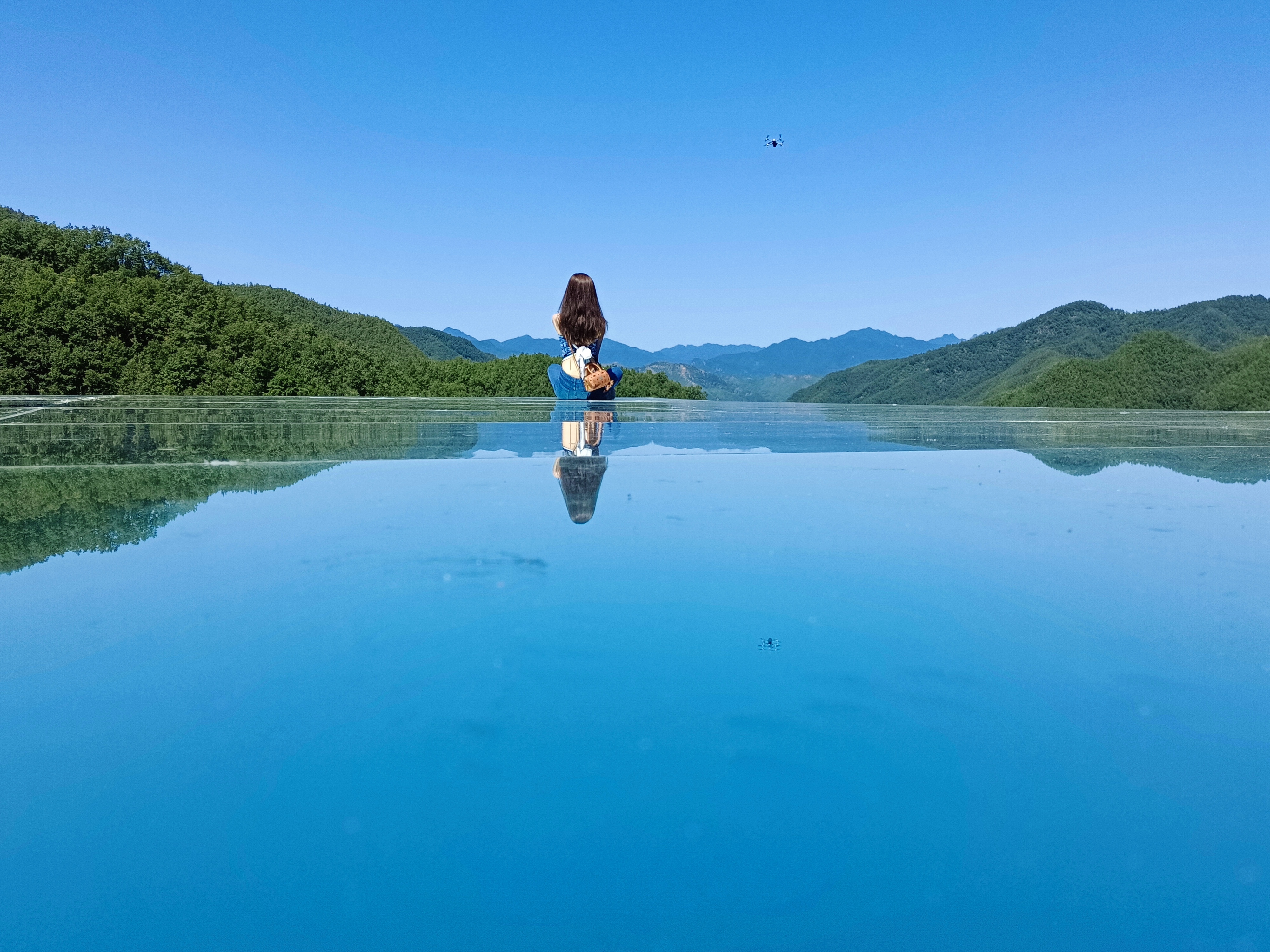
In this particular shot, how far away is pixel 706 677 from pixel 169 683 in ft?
4.12

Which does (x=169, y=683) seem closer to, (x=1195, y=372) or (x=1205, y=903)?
(x=1205, y=903)

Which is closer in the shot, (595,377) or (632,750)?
(632,750)

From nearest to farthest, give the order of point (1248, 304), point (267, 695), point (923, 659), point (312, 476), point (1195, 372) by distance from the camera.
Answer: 1. point (267, 695)
2. point (923, 659)
3. point (312, 476)
4. point (1195, 372)
5. point (1248, 304)

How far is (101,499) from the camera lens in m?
4.12

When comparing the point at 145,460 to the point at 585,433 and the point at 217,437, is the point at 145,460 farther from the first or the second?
the point at 585,433

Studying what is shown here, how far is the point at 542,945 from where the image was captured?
3.59 ft

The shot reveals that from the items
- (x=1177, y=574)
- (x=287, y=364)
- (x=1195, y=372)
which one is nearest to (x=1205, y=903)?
(x=1177, y=574)

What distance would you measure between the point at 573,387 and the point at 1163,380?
61791 mm

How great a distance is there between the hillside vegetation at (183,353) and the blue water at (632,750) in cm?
2959

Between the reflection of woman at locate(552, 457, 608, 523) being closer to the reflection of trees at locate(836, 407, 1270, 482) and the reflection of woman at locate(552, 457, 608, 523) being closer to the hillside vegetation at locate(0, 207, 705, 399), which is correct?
the reflection of trees at locate(836, 407, 1270, 482)

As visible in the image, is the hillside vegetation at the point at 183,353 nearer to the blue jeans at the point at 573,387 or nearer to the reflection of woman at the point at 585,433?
the blue jeans at the point at 573,387

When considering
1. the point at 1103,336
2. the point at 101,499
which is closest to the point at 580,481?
the point at 101,499

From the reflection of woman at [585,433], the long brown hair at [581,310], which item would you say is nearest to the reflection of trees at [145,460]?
the reflection of woman at [585,433]

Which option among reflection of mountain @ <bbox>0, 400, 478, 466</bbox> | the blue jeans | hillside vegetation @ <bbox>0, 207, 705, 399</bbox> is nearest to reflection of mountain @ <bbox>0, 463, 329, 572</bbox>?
reflection of mountain @ <bbox>0, 400, 478, 466</bbox>
